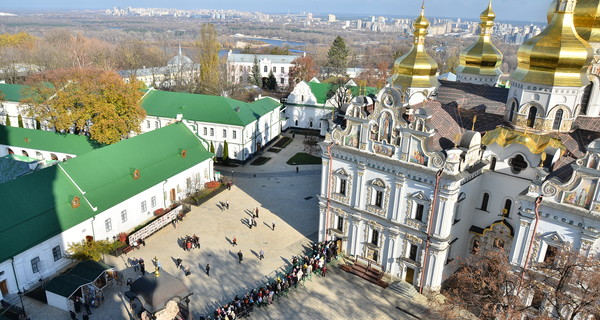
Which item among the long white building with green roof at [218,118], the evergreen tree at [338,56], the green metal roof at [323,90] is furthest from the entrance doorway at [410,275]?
the evergreen tree at [338,56]

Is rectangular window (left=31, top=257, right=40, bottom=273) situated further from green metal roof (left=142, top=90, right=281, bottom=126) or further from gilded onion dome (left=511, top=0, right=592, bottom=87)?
gilded onion dome (left=511, top=0, right=592, bottom=87)

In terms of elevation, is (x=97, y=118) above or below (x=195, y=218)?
above

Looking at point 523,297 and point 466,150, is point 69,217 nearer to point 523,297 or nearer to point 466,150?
point 466,150

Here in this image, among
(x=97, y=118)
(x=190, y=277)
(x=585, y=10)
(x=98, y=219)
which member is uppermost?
(x=585, y=10)

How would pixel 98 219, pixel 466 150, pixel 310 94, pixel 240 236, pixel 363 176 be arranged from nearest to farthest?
pixel 466 150
pixel 363 176
pixel 98 219
pixel 240 236
pixel 310 94

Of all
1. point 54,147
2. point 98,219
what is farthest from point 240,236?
point 54,147

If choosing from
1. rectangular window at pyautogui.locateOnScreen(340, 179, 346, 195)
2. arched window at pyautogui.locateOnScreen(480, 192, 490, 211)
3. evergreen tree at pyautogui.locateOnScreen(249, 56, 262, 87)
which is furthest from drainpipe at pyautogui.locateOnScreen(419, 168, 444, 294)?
evergreen tree at pyautogui.locateOnScreen(249, 56, 262, 87)

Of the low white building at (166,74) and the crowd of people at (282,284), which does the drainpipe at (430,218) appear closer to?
the crowd of people at (282,284)
